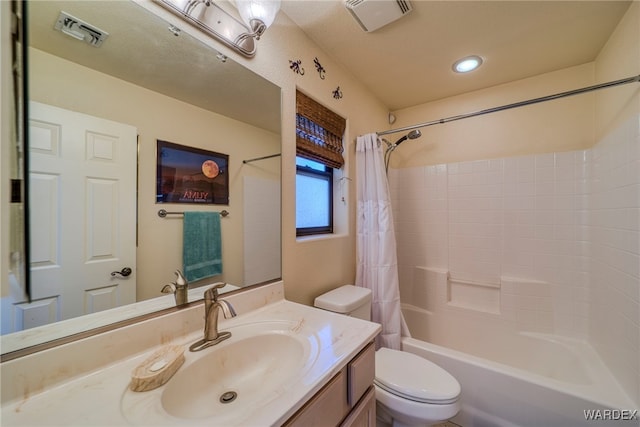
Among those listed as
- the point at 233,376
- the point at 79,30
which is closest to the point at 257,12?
the point at 79,30

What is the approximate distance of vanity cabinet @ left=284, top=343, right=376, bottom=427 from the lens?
601 millimetres

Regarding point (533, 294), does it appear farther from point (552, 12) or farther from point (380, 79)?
point (380, 79)

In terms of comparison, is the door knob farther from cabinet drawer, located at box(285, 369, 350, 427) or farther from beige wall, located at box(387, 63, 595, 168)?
beige wall, located at box(387, 63, 595, 168)

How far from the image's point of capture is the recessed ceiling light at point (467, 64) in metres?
1.61

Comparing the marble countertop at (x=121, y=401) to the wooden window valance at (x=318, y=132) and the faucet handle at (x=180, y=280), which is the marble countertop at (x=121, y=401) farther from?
the wooden window valance at (x=318, y=132)

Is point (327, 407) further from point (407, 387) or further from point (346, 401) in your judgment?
point (407, 387)

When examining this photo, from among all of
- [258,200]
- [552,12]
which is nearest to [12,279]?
[258,200]

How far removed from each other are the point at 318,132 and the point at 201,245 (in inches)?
37.3

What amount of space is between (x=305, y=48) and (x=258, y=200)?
948mm

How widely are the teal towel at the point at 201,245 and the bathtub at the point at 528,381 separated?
4.37 feet

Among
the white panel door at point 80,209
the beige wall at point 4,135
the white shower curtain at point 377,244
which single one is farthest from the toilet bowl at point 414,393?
the beige wall at point 4,135

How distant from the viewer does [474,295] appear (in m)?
1.95

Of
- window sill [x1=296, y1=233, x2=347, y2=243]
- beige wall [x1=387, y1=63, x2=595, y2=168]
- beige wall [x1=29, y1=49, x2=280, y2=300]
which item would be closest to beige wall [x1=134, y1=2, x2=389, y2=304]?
window sill [x1=296, y1=233, x2=347, y2=243]

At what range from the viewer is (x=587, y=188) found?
1612 mm
